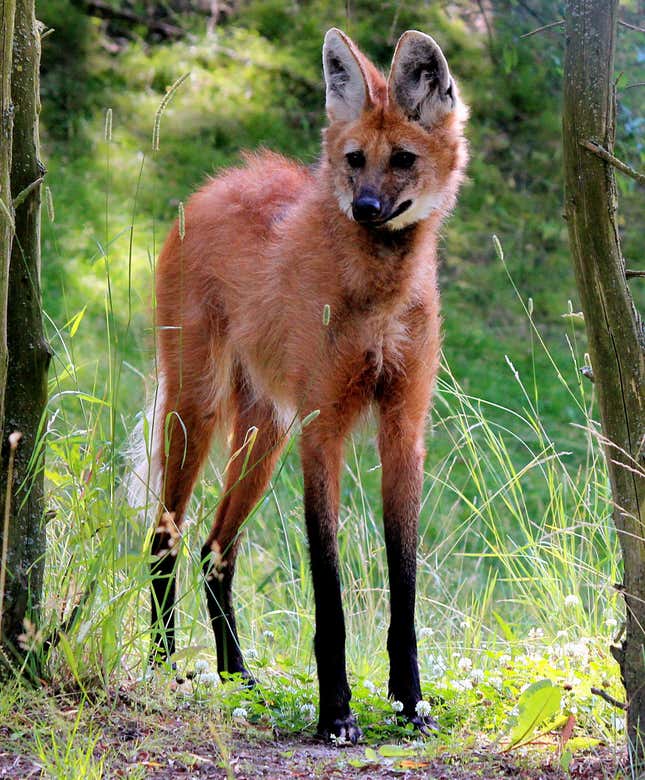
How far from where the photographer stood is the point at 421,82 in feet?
10.3

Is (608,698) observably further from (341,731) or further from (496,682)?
(341,731)

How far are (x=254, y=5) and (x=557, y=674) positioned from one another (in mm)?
6999

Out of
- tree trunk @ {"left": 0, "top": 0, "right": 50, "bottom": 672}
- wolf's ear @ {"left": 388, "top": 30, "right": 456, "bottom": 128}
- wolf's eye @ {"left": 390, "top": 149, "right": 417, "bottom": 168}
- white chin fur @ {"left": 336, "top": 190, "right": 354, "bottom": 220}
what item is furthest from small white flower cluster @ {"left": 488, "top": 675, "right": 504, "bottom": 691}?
wolf's ear @ {"left": 388, "top": 30, "right": 456, "bottom": 128}

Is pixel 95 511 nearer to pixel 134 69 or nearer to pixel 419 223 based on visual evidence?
pixel 419 223

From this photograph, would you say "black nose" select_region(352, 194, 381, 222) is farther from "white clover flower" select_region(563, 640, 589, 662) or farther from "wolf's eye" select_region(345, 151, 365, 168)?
"white clover flower" select_region(563, 640, 589, 662)

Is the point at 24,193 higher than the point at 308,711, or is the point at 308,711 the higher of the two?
the point at 24,193

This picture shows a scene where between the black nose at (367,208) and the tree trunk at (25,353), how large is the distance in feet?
2.77

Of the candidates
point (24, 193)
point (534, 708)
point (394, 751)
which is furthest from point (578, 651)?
point (24, 193)

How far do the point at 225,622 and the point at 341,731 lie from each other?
54 centimetres

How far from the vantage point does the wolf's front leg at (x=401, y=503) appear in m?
3.12

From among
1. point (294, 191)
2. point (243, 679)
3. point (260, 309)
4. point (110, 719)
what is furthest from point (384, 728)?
point (294, 191)

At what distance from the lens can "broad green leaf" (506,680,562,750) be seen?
2465 mm

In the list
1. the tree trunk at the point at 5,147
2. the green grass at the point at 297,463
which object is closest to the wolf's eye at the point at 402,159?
the green grass at the point at 297,463

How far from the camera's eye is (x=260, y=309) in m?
3.58
